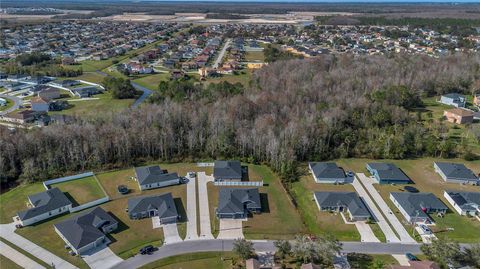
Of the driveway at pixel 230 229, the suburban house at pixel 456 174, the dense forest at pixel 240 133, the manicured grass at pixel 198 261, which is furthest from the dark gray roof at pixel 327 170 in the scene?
the manicured grass at pixel 198 261

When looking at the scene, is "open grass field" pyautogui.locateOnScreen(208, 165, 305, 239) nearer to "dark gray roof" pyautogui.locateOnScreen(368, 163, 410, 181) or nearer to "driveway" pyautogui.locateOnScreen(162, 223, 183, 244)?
"driveway" pyautogui.locateOnScreen(162, 223, 183, 244)

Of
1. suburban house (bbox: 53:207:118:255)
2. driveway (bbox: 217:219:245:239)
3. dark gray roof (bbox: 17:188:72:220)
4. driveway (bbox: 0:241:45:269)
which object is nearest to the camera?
driveway (bbox: 0:241:45:269)

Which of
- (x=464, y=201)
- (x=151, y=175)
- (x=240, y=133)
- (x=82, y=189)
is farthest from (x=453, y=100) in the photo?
(x=82, y=189)

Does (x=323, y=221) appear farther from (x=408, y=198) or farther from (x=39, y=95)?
(x=39, y=95)

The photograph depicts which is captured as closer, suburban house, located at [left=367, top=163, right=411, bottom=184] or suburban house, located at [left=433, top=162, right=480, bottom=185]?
suburban house, located at [left=367, top=163, right=411, bottom=184]

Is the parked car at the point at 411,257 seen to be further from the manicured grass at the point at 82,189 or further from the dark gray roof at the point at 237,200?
the manicured grass at the point at 82,189

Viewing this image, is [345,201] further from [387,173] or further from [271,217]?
[387,173]

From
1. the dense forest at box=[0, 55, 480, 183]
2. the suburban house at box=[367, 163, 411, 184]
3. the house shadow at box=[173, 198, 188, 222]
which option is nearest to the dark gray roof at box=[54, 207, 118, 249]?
the house shadow at box=[173, 198, 188, 222]
